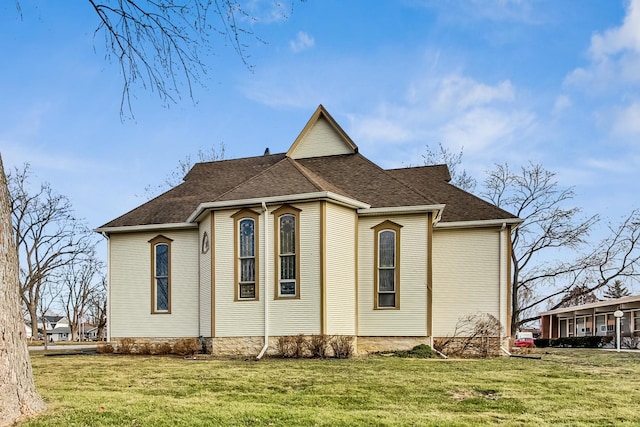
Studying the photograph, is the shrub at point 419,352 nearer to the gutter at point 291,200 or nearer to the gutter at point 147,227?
the gutter at point 291,200

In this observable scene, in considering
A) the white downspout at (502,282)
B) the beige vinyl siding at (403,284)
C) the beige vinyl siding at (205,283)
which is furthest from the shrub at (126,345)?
the white downspout at (502,282)

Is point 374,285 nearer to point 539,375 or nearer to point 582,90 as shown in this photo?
point 539,375

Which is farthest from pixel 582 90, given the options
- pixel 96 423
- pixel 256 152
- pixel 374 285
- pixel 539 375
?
pixel 96 423

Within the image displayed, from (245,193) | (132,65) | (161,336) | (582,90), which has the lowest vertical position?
(161,336)

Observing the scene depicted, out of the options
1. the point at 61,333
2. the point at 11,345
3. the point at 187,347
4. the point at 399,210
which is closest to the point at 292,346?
the point at 187,347

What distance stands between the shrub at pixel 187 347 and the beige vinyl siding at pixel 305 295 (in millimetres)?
2889

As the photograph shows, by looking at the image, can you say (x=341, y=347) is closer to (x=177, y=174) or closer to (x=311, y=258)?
(x=311, y=258)

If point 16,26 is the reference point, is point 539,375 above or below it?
below

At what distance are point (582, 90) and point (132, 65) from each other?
14.0 meters

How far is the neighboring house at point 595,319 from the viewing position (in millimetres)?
30609

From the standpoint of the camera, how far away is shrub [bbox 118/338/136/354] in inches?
648

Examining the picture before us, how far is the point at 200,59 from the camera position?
7422mm

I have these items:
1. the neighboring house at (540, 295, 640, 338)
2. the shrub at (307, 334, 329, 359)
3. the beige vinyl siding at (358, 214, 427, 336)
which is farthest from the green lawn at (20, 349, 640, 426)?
the neighboring house at (540, 295, 640, 338)

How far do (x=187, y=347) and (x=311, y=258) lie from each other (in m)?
4.76
